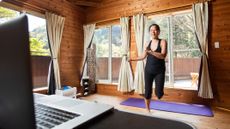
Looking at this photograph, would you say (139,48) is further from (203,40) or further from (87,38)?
(87,38)

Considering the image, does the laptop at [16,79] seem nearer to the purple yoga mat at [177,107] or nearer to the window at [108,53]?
the purple yoga mat at [177,107]

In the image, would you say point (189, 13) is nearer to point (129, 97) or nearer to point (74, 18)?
point (129, 97)

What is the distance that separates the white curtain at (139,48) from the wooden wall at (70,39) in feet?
5.99

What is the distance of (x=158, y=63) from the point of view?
8.65ft

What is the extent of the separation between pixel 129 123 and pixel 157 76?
2.13m

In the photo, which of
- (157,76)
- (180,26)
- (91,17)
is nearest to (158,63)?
(157,76)

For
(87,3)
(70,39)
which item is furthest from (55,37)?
(87,3)

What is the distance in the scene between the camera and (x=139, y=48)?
13.2 feet

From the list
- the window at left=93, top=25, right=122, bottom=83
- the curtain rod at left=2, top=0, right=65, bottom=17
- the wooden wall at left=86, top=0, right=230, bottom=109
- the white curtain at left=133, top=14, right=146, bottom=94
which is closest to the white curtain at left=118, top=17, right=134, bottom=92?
the white curtain at left=133, top=14, right=146, bottom=94

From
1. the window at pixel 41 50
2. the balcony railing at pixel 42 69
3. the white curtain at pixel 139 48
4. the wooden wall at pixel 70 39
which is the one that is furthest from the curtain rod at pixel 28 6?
the white curtain at pixel 139 48

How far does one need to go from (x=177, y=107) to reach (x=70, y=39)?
330cm

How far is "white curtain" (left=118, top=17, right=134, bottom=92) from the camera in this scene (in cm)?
416

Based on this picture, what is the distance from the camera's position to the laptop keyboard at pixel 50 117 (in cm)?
55

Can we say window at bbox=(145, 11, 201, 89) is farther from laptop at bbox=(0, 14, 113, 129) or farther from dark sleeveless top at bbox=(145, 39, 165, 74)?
laptop at bbox=(0, 14, 113, 129)
